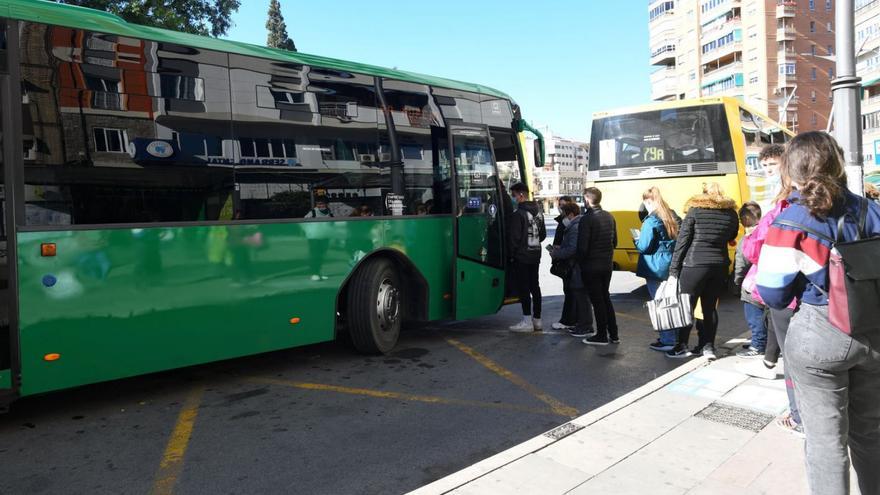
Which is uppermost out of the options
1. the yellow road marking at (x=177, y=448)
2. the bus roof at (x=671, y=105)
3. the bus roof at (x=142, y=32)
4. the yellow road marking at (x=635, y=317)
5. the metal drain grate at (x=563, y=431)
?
the bus roof at (x=142, y=32)

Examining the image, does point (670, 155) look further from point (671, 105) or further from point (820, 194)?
point (820, 194)

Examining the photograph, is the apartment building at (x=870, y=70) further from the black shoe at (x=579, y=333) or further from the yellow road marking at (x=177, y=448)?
the yellow road marking at (x=177, y=448)

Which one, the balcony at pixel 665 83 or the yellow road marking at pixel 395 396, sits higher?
the balcony at pixel 665 83

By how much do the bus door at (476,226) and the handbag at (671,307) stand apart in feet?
7.44

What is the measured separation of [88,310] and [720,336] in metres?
6.86

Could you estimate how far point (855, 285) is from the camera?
2584mm

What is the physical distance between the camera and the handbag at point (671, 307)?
247 inches

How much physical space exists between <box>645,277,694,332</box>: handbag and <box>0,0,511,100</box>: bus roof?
3.55m

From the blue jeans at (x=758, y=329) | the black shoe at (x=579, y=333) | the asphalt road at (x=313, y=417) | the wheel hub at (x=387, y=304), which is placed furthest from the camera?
the black shoe at (x=579, y=333)

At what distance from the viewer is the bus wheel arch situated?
22.3 feet

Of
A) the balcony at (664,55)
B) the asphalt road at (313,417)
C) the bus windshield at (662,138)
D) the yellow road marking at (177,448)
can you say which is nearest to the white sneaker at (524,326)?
the asphalt road at (313,417)

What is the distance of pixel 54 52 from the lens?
15.6 ft

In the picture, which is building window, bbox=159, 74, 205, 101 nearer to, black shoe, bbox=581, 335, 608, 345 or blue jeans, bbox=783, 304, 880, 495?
blue jeans, bbox=783, 304, 880, 495

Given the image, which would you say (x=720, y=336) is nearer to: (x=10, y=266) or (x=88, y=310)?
(x=88, y=310)
